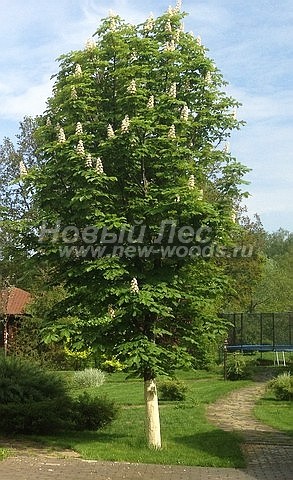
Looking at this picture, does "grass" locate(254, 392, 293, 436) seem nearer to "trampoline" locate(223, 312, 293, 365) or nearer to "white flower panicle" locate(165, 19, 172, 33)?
"white flower panicle" locate(165, 19, 172, 33)

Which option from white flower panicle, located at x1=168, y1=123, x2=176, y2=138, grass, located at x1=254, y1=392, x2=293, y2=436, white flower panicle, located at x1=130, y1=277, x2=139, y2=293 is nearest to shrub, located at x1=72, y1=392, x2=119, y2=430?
grass, located at x1=254, y1=392, x2=293, y2=436

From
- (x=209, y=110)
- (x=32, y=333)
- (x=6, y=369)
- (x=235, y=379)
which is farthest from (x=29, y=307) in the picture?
(x=209, y=110)

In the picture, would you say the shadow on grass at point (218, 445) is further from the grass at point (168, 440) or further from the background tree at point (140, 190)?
the background tree at point (140, 190)

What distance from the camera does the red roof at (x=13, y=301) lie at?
107 feet

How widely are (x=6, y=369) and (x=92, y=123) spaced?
234 inches

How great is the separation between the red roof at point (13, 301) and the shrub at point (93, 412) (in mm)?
17212

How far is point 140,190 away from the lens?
1185 cm

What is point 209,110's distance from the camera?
39.9 feet

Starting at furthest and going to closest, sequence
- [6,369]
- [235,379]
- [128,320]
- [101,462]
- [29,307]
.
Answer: [29,307] < [235,379] < [6,369] < [128,320] < [101,462]

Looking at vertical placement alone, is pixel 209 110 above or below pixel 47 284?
above

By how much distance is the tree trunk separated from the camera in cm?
1181

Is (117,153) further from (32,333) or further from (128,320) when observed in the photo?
(32,333)

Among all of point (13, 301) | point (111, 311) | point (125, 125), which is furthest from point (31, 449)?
point (13, 301)

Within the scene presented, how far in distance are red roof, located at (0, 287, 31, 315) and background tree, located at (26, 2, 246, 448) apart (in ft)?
65.6
